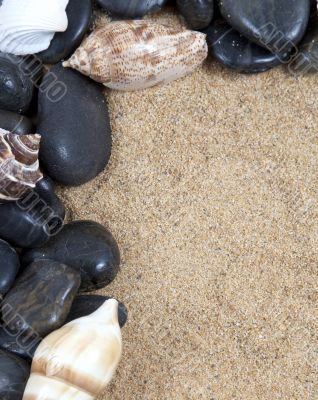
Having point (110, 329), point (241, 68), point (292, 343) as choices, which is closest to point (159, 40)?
point (241, 68)

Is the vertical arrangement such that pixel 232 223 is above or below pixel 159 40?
below

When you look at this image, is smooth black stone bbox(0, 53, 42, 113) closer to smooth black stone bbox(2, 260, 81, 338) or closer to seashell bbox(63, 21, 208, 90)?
seashell bbox(63, 21, 208, 90)

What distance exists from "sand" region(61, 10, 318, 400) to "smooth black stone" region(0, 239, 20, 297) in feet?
0.68

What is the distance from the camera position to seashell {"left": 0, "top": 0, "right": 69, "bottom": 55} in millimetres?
1413

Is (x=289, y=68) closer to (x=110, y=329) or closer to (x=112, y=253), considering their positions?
(x=112, y=253)

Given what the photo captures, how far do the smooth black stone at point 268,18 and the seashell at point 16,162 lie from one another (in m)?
0.56

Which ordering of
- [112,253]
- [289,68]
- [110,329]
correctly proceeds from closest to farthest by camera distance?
[110,329]
[112,253]
[289,68]

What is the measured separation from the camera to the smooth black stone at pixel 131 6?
147cm

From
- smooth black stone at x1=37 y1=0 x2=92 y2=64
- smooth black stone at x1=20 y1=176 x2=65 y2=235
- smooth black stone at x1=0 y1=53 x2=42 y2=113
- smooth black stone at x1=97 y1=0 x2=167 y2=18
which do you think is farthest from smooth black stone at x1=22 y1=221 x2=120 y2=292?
smooth black stone at x1=97 y1=0 x2=167 y2=18

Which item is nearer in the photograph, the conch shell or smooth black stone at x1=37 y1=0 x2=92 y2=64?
the conch shell

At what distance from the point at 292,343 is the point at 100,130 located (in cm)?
71

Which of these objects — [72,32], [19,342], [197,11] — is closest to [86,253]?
[19,342]

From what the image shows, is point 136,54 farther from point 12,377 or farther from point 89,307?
point 12,377

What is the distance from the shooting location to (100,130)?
147 cm
